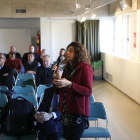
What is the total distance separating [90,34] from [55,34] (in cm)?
148

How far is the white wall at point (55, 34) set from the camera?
1080 cm

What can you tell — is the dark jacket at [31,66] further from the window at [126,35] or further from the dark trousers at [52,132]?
the dark trousers at [52,132]

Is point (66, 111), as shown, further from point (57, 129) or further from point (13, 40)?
point (13, 40)

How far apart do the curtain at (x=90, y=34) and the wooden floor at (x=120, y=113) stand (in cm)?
236

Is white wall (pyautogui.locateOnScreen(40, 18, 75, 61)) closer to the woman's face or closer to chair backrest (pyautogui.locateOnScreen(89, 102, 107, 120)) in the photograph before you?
chair backrest (pyautogui.locateOnScreen(89, 102, 107, 120))

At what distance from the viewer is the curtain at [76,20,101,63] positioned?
10680mm

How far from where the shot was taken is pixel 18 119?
365 centimetres

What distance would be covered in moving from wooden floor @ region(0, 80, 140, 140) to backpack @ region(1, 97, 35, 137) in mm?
1589

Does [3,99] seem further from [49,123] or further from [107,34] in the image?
[107,34]

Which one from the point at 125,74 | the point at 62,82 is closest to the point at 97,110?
the point at 62,82

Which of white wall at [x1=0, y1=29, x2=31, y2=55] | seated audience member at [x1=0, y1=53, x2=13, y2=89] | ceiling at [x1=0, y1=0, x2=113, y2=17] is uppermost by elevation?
ceiling at [x1=0, y1=0, x2=113, y2=17]

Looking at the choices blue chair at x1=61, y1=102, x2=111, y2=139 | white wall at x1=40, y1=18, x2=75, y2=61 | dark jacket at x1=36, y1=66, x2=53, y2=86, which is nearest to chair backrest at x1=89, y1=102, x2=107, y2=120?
blue chair at x1=61, y1=102, x2=111, y2=139

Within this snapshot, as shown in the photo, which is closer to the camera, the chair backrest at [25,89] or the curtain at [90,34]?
the chair backrest at [25,89]

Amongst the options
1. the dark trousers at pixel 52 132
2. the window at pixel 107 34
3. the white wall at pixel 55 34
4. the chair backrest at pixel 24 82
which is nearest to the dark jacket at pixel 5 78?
the chair backrest at pixel 24 82
